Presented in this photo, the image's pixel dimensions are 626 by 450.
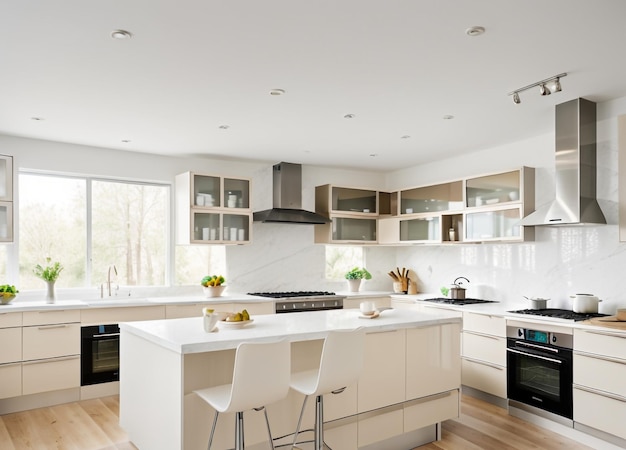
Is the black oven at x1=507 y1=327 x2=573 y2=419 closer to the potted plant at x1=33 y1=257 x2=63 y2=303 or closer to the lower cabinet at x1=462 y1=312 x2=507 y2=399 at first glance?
the lower cabinet at x1=462 y1=312 x2=507 y2=399

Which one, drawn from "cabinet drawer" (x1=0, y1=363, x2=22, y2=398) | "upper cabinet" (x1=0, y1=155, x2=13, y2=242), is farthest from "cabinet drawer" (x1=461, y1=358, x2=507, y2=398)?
"upper cabinet" (x1=0, y1=155, x2=13, y2=242)

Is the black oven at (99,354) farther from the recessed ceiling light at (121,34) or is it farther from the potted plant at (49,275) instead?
the recessed ceiling light at (121,34)

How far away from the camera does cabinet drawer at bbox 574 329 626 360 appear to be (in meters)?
3.32

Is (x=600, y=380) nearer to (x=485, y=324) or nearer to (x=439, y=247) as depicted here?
(x=485, y=324)

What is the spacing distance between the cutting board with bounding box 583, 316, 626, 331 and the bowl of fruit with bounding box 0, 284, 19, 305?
4.87 metres

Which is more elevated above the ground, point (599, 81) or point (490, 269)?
point (599, 81)

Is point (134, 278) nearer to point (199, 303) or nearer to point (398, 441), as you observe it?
point (199, 303)

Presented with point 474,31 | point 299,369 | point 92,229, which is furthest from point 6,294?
point 474,31

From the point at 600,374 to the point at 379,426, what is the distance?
1.65 m

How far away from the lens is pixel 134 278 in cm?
547

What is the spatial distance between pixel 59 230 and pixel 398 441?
4.00 meters

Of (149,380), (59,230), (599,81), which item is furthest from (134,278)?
(599,81)

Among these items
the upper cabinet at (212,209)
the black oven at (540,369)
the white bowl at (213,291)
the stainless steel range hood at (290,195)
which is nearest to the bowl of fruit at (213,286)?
the white bowl at (213,291)

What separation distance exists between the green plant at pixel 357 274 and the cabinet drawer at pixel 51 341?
130 inches
